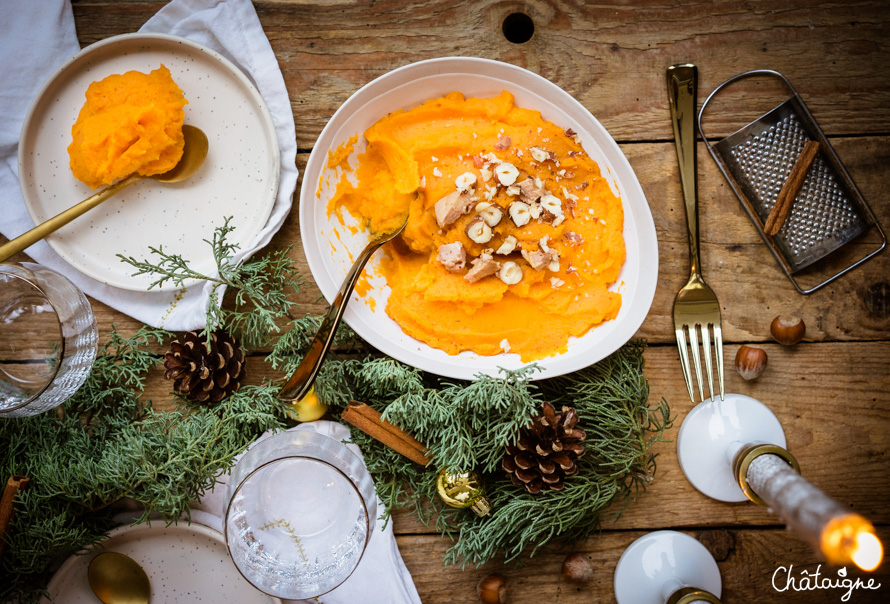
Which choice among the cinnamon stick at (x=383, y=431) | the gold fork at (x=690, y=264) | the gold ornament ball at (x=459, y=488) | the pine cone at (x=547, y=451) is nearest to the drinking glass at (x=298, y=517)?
the cinnamon stick at (x=383, y=431)

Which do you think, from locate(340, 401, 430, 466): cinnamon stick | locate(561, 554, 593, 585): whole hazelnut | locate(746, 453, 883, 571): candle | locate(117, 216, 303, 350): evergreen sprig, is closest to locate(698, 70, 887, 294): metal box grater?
locate(746, 453, 883, 571): candle

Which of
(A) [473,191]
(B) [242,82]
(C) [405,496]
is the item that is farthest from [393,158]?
(C) [405,496]

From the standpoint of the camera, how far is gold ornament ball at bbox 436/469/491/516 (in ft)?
5.09

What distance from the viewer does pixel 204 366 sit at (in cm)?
161

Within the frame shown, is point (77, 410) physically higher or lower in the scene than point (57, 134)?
lower

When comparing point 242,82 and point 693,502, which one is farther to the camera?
point 693,502

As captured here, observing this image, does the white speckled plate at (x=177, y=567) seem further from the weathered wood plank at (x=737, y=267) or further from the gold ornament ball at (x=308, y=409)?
the weathered wood plank at (x=737, y=267)

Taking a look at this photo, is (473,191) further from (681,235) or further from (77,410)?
(77,410)

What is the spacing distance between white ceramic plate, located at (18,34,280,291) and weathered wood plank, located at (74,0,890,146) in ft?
0.45

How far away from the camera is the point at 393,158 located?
161cm

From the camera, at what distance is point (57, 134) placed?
5.39 feet

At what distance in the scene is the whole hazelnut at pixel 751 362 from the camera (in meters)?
1.69

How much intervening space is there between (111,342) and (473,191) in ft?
3.68

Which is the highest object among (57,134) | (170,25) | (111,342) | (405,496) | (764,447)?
(170,25)
